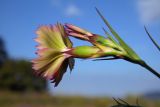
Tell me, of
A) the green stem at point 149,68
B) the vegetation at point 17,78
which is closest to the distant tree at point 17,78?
the vegetation at point 17,78

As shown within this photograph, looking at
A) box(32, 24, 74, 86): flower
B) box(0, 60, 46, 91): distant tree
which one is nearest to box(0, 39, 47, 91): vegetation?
box(0, 60, 46, 91): distant tree

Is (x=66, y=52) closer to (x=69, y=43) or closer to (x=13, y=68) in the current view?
(x=69, y=43)

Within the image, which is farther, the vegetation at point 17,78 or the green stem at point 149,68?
the vegetation at point 17,78

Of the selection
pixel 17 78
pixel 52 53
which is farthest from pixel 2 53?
pixel 52 53

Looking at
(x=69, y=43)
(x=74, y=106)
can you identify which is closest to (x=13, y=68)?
(x=74, y=106)

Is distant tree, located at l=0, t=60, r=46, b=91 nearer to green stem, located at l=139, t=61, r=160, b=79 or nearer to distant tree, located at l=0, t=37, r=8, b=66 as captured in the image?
distant tree, located at l=0, t=37, r=8, b=66

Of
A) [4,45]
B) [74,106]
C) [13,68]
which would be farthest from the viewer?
A: [4,45]

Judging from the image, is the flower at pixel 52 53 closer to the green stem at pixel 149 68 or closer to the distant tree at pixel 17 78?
the green stem at pixel 149 68

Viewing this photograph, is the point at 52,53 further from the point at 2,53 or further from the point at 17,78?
the point at 2,53
